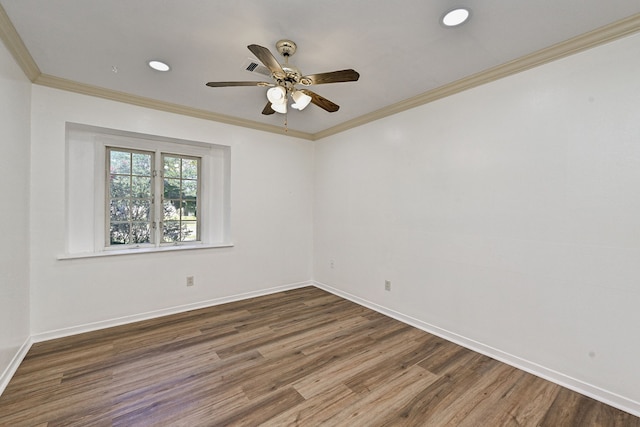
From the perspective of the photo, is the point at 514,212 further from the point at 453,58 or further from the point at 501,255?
the point at 453,58

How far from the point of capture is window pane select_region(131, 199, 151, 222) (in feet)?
11.0

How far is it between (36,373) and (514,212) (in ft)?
13.2

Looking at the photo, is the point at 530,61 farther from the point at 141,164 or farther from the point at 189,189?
the point at 141,164

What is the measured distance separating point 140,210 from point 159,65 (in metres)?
1.83

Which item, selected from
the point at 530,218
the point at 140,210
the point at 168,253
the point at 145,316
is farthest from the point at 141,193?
the point at 530,218

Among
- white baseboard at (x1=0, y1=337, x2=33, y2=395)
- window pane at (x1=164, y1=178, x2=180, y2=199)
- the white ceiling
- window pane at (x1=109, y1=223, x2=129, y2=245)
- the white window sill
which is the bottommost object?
white baseboard at (x1=0, y1=337, x2=33, y2=395)

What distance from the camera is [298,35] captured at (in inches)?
76.6

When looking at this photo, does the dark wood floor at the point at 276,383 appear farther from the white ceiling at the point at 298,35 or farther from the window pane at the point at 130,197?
the white ceiling at the point at 298,35

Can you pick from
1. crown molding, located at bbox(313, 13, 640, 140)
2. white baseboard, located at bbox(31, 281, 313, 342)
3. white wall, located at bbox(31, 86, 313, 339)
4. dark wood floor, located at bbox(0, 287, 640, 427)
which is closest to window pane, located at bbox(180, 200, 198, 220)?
white wall, located at bbox(31, 86, 313, 339)

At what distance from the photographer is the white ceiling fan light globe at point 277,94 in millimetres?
2027

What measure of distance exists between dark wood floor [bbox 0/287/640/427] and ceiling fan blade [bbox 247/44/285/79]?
2219mm

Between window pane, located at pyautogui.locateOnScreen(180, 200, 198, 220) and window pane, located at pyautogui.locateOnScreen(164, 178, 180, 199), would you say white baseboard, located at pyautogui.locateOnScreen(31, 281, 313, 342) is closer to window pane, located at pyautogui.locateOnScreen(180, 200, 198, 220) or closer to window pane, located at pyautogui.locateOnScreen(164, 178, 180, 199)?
window pane, located at pyautogui.locateOnScreen(180, 200, 198, 220)

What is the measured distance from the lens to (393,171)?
331 centimetres

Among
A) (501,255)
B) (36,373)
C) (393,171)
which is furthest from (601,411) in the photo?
(36,373)
